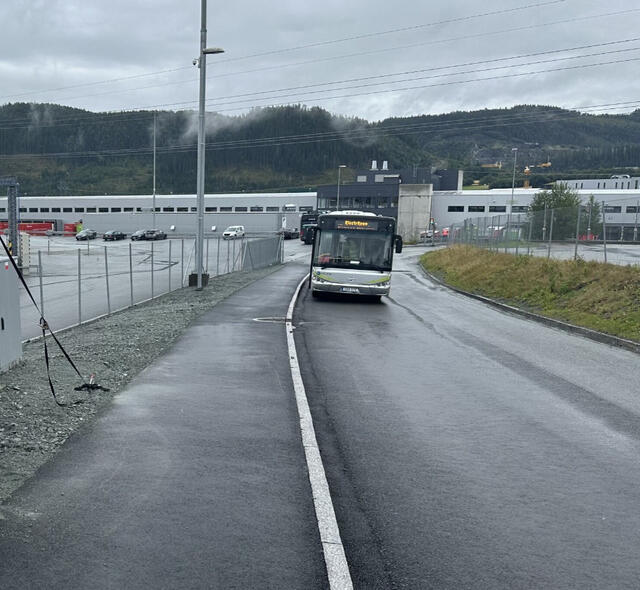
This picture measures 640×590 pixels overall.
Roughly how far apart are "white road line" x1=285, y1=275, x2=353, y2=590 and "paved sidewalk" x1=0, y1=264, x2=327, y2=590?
69mm

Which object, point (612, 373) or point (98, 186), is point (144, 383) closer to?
point (612, 373)

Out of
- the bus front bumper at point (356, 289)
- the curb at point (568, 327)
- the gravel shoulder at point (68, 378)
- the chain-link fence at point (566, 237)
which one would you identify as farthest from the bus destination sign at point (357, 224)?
the chain-link fence at point (566, 237)

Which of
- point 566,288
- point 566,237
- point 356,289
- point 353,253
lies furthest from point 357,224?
point 566,237

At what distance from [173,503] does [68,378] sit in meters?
4.85

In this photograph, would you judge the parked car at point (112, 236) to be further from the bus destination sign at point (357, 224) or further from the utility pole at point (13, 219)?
the bus destination sign at point (357, 224)

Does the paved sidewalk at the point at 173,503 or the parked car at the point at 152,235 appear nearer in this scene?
the paved sidewalk at the point at 173,503

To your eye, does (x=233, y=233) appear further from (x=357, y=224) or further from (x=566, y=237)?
(x=357, y=224)

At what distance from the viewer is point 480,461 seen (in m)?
6.23

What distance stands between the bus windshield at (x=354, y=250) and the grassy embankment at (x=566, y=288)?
4.66 meters

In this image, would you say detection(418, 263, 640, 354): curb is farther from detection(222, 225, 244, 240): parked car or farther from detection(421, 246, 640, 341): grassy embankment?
detection(222, 225, 244, 240): parked car

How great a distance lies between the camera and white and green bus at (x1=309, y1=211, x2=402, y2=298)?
21.3 meters

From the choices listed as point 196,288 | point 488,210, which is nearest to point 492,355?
point 196,288

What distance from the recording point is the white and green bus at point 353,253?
69.9ft

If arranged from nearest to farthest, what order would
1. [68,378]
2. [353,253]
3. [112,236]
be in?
[68,378]
[353,253]
[112,236]
